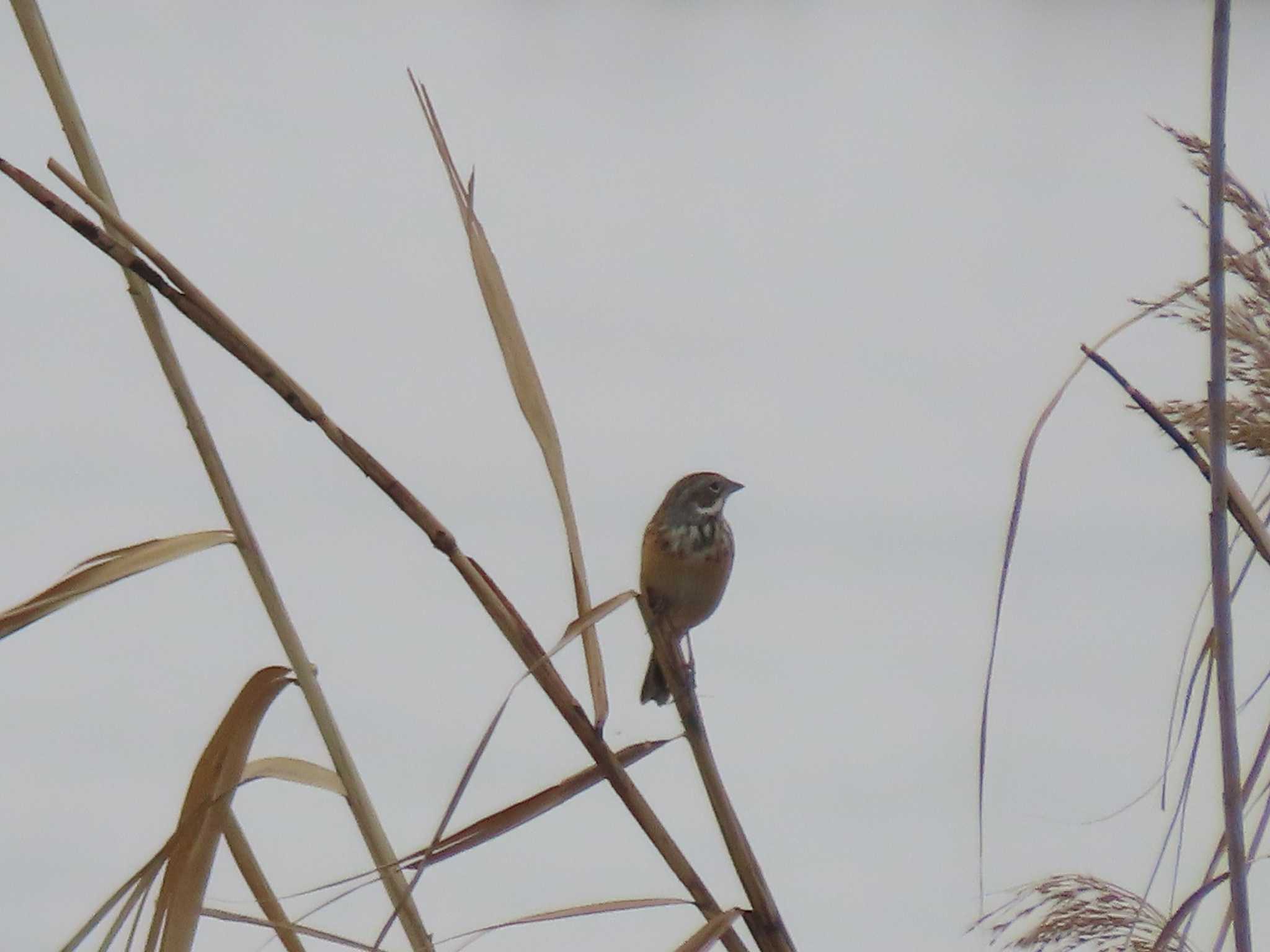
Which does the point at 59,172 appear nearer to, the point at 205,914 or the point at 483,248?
the point at 483,248

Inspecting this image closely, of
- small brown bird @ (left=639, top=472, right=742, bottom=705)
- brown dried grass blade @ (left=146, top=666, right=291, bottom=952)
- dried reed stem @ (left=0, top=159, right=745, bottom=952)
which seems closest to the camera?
dried reed stem @ (left=0, top=159, right=745, bottom=952)

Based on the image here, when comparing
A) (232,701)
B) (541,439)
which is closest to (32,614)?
(232,701)

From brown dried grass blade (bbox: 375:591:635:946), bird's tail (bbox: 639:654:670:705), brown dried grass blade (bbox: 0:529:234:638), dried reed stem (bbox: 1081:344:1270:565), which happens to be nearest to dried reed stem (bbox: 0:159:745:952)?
brown dried grass blade (bbox: 375:591:635:946)

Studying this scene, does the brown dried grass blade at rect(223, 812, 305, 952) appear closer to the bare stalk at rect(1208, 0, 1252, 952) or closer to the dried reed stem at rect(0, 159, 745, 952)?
the dried reed stem at rect(0, 159, 745, 952)

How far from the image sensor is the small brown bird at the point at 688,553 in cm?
122

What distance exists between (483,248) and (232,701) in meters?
0.20

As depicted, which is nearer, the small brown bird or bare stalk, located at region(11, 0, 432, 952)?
bare stalk, located at region(11, 0, 432, 952)

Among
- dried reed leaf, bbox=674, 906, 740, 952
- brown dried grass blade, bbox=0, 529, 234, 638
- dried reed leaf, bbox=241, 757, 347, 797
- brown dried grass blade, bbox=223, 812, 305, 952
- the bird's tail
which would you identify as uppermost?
brown dried grass blade, bbox=0, 529, 234, 638

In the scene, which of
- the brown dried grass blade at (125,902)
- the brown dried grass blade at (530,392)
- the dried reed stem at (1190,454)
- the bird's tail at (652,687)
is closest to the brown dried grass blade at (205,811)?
the brown dried grass blade at (125,902)

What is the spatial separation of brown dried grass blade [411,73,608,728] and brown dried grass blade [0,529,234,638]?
124mm

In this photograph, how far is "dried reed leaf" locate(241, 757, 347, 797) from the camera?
23.6 inches

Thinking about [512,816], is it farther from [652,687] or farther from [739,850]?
[652,687]

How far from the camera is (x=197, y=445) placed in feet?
1.94

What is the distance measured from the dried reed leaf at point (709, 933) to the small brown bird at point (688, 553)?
61 cm
